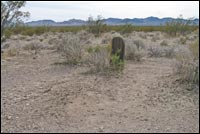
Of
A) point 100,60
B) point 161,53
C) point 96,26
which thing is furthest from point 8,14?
point 96,26

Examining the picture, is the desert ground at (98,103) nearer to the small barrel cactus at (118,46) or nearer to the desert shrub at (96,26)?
the small barrel cactus at (118,46)

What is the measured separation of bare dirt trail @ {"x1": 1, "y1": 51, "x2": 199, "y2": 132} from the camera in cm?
704

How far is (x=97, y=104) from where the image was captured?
8.29 m

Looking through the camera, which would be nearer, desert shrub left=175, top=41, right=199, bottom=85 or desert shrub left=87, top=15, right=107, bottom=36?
desert shrub left=175, top=41, right=199, bottom=85

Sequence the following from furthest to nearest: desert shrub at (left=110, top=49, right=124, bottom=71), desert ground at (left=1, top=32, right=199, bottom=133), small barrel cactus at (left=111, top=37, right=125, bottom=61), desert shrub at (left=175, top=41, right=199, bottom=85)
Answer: small barrel cactus at (left=111, top=37, right=125, bottom=61), desert shrub at (left=110, top=49, right=124, bottom=71), desert shrub at (left=175, top=41, right=199, bottom=85), desert ground at (left=1, top=32, right=199, bottom=133)

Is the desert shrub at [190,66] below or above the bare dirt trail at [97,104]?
above

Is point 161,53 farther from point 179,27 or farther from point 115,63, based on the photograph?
point 179,27

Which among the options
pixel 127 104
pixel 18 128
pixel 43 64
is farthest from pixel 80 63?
pixel 18 128

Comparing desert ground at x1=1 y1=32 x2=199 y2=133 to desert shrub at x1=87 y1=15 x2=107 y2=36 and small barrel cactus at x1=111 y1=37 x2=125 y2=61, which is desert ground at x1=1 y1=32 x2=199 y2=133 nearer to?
small barrel cactus at x1=111 y1=37 x2=125 y2=61

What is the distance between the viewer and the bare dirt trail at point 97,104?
23.1 feet

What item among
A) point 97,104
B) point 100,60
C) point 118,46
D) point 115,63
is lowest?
point 97,104

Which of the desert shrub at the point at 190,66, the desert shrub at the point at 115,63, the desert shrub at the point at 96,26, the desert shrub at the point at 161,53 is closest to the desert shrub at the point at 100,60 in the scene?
the desert shrub at the point at 115,63

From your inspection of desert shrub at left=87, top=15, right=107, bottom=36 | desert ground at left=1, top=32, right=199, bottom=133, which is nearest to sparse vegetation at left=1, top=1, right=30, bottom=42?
desert ground at left=1, top=32, right=199, bottom=133

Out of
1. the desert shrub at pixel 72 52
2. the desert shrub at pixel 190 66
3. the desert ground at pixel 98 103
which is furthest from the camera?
the desert shrub at pixel 72 52
